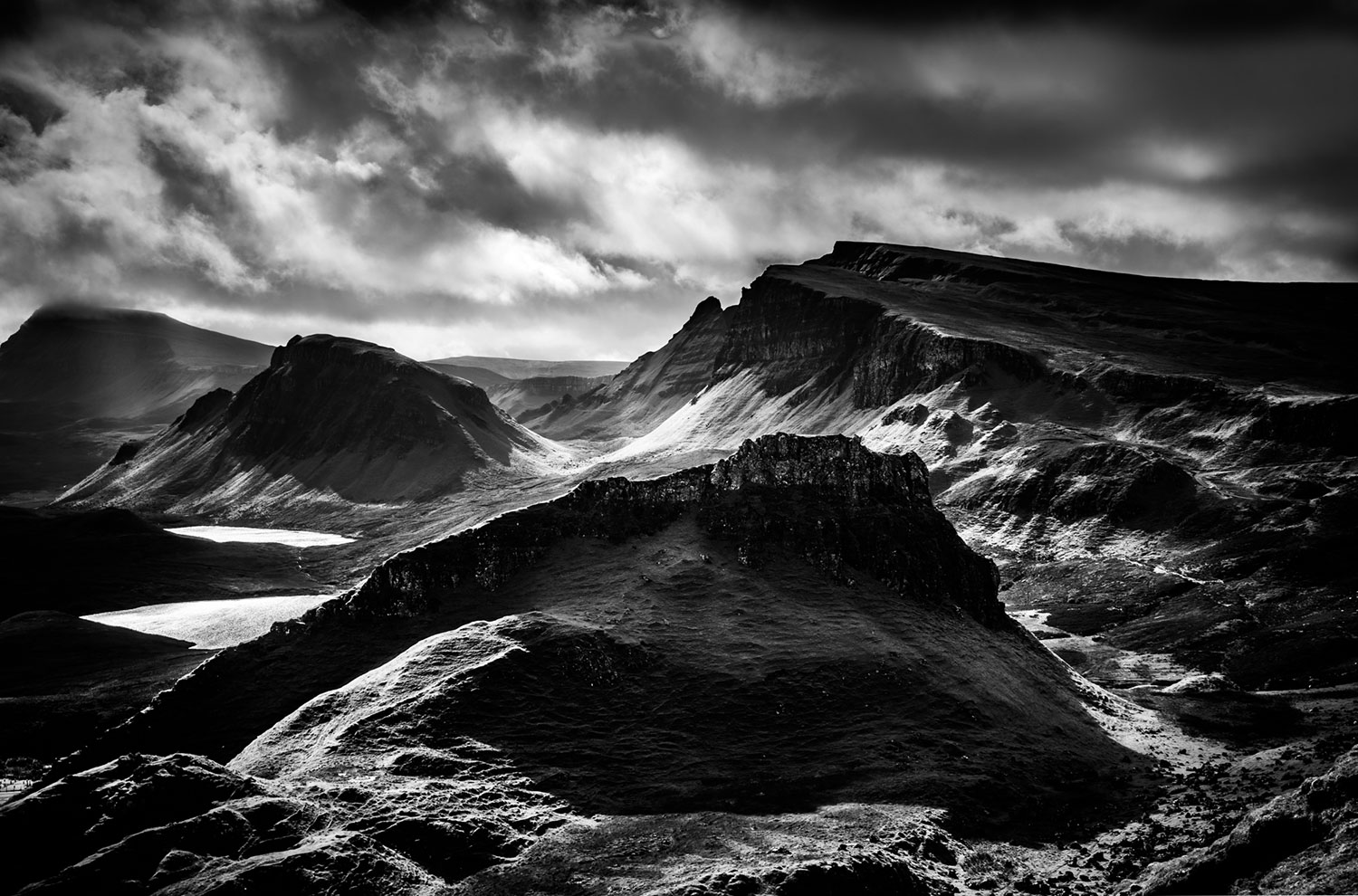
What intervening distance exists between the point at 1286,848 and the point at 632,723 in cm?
4995

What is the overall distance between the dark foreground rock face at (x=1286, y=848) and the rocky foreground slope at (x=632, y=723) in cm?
1778

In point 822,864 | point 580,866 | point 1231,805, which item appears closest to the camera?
point 822,864

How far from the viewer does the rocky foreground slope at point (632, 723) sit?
171ft

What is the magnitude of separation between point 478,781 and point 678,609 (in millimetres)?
32827

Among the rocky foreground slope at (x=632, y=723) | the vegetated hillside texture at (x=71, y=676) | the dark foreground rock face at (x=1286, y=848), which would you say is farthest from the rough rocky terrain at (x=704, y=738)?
the vegetated hillside texture at (x=71, y=676)

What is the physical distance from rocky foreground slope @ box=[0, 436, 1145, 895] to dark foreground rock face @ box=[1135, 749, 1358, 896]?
1778 centimetres

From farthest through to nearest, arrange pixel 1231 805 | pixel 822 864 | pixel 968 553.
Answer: pixel 968 553, pixel 1231 805, pixel 822 864

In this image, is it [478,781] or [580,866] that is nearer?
[580,866]

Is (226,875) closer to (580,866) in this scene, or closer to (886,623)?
(580,866)

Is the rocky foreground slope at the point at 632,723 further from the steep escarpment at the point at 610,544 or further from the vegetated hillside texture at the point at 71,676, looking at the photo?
the vegetated hillside texture at the point at 71,676

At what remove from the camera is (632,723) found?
7800 centimetres

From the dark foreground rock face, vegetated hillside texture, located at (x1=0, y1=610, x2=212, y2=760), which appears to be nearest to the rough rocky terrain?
the dark foreground rock face

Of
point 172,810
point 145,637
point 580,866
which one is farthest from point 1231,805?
point 145,637

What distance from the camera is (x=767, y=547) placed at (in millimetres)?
105438
